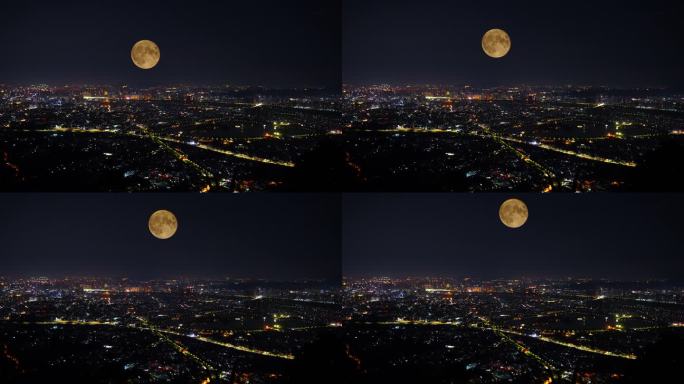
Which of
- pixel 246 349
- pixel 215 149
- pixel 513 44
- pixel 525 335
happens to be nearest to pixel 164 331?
pixel 246 349

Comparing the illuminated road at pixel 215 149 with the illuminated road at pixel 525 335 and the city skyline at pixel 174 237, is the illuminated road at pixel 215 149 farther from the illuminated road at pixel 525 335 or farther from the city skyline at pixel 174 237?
the illuminated road at pixel 525 335

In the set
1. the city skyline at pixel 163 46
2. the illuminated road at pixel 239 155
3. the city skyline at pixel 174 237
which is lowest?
the city skyline at pixel 174 237

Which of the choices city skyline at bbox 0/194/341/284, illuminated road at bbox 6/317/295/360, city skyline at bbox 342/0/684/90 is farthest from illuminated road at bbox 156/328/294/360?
city skyline at bbox 342/0/684/90

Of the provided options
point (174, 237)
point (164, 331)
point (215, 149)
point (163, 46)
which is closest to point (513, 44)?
point (215, 149)

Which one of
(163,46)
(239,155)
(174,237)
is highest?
(163,46)

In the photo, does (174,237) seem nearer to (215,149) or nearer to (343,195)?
(215,149)

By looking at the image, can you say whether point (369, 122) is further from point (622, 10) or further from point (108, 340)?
point (108, 340)

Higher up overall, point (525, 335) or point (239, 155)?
point (239, 155)

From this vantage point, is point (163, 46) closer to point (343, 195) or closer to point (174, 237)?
point (174, 237)

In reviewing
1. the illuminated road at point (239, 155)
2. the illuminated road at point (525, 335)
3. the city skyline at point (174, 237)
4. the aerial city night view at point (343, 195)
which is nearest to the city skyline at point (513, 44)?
the aerial city night view at point (343, 195)

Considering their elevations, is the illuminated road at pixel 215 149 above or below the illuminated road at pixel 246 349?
above
